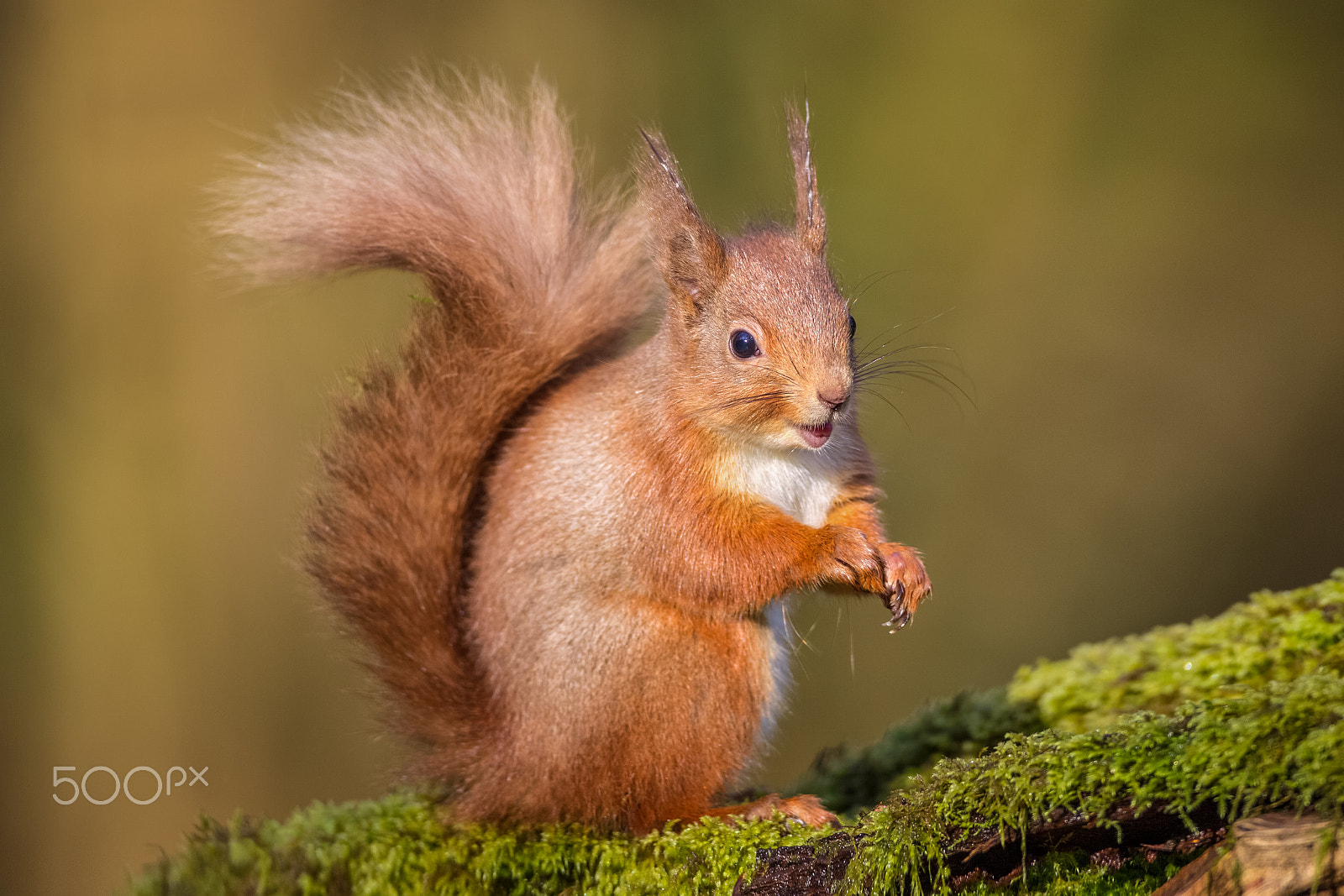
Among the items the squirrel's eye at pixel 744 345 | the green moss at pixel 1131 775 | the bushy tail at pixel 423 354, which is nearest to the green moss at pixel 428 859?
the bushy tail at pixel 423 354

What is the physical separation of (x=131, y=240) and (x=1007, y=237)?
3886 mm

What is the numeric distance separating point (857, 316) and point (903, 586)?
3.20m

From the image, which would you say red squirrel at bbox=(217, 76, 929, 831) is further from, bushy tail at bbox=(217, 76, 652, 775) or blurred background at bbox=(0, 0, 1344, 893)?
blurred background at bbox=(0, 0, 1344, 893)

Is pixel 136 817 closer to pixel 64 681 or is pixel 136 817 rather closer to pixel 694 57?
pixel 64 681

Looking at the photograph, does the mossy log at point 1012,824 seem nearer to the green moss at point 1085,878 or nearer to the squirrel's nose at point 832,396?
the green moss at point 1085,878

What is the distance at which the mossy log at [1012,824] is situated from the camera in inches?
60.6

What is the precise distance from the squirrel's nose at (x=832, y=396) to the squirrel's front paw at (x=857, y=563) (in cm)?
24

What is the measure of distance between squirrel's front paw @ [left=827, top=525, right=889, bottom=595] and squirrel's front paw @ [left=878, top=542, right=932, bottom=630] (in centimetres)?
1

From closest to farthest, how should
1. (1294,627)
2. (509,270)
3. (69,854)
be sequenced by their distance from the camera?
1. (509,270)
2. (1294,627)
3. (69,854)

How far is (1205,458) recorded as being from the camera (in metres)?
5.42

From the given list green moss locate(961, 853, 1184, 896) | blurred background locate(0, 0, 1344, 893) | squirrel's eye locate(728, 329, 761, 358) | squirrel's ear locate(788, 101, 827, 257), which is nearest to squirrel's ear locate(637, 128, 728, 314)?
squirrel's eye locate(728, 329, 761, 358)

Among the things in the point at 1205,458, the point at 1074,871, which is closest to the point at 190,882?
the point at 1074,871

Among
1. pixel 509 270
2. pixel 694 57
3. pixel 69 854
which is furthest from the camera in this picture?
pixel 694 57

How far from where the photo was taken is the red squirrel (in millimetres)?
2020
